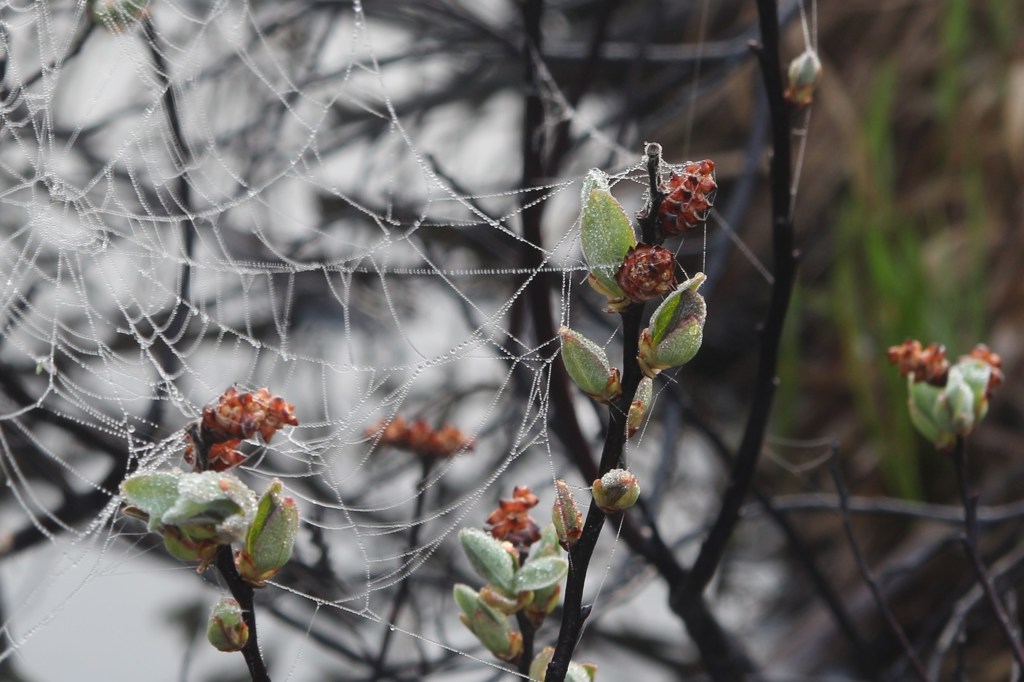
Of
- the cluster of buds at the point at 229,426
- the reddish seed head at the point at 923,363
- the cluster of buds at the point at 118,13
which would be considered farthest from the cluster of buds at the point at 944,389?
the cluster of buds at the point at 118,13

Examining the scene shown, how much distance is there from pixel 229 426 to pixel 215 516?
5 cm

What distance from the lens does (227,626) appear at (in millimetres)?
460

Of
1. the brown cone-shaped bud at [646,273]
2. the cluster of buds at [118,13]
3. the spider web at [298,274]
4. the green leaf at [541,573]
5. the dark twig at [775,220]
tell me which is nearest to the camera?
the brown cone-shaped bud at [646,273]

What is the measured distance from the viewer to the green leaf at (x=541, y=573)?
54cm

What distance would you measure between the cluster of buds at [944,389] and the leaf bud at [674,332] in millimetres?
316

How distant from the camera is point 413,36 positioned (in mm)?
2004

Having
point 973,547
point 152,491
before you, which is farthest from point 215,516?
point 973,547

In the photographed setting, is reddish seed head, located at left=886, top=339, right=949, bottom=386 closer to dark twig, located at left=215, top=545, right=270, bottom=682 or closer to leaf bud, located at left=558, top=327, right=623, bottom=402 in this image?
leaf bud, located at left=558, top=327, right=623, bottom=402

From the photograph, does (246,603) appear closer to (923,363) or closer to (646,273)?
(646,273)

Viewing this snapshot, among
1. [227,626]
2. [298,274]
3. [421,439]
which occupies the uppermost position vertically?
[298,274]

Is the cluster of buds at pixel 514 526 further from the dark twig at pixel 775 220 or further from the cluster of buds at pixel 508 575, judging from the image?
the dark twig at pixel 775 220

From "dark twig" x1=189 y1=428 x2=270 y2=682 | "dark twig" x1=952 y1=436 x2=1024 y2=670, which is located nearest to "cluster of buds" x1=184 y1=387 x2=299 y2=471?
"dark twig" x1=189 y1=428 x2=270 y2=682

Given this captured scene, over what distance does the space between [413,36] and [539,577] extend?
5.35ft

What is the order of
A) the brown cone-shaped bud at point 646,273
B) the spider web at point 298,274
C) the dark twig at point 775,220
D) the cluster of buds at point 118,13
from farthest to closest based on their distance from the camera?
the spider web at point 298,274 → the cluster of buds at point 118,13 → the dark twig at point 775,220 → the brown cone-shaped bud at point 646,273
